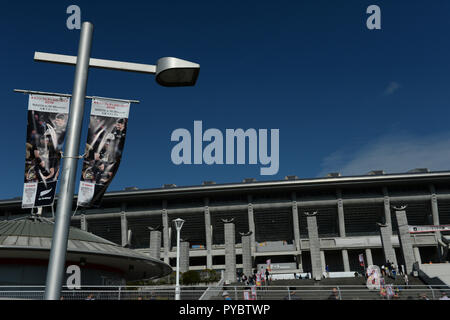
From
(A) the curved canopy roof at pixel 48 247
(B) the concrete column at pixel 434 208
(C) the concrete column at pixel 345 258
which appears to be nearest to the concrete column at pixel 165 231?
(C) the concrete column at pixel 345 258

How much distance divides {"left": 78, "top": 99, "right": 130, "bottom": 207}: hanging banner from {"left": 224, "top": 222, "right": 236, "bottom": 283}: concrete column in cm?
4636

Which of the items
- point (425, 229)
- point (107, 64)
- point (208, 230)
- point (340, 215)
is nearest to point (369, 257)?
point (340, 215)

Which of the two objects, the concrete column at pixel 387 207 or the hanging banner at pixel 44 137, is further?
the concrete column at pixel 387 207

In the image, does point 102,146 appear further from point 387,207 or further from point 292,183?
point 387,207

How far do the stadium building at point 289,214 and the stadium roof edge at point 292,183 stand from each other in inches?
6.7

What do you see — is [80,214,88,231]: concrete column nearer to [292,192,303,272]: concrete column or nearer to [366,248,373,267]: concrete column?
[292,192,303,272]: concrete column

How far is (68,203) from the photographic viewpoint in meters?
5.39

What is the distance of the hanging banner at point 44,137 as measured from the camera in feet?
24.1

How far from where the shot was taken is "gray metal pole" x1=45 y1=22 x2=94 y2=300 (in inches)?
199

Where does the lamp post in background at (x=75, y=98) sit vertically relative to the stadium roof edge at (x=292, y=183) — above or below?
below

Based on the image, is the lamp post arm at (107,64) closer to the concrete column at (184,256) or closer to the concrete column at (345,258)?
the concrete column at (184,256)

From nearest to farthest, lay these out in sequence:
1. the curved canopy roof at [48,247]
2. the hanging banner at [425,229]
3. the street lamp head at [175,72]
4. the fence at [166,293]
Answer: the street lamp head at [175,72]
the fence at [166,293]
the curved canopy roof at [48,247]
the hanging banner at [425,229]

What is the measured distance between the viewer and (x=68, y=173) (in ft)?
18.2

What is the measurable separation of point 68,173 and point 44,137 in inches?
93.5
